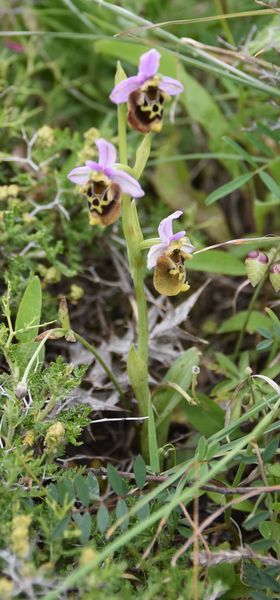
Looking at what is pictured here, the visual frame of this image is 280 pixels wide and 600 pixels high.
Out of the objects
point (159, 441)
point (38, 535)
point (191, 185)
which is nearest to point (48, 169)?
point (191, 185)

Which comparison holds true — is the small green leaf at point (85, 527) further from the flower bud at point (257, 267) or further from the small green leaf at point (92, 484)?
the flower bud at point (257, 267)

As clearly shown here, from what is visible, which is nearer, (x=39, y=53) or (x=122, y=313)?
(x=122, y=313)

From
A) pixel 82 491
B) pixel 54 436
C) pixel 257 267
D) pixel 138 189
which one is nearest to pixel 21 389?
pixel 54 436

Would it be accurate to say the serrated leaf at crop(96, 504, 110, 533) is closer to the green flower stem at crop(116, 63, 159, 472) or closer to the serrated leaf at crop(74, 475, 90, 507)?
the serrated leaf at crop(74, 475, 90, 507)

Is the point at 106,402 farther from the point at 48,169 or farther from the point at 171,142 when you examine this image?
the point at 171,142

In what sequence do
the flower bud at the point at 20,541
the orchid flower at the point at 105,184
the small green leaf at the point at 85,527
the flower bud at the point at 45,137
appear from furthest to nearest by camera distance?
the flower bud at the point at 45,137 < the orchid flower at the point at 105,184 < the small green leaf at the point at 85,527 < the flower bud at the point at 20,541

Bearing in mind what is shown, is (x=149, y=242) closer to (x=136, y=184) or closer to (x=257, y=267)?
(x=136, y=184)

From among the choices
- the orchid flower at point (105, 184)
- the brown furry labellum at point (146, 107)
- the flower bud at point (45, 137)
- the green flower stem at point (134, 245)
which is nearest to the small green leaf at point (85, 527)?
the green flower stem at point (134, 245)

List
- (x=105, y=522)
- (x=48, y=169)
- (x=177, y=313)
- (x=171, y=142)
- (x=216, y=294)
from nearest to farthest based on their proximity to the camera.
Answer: (x=105, y=522) → (x=177, y=313) → (x=48, y=169) → (x=216, y=294) → (x=171, y=142)
